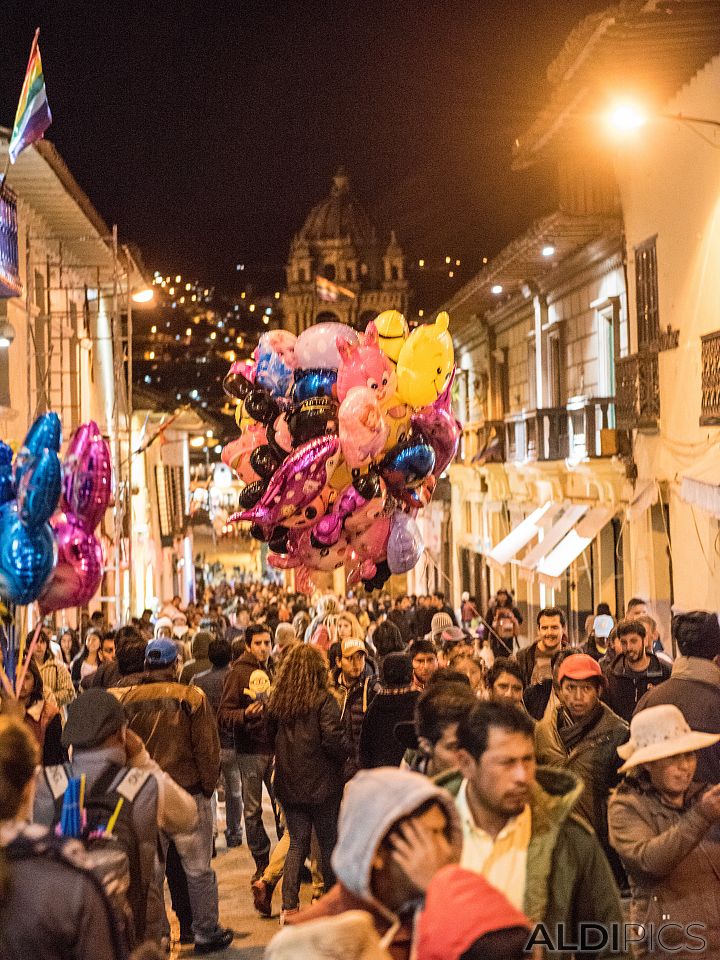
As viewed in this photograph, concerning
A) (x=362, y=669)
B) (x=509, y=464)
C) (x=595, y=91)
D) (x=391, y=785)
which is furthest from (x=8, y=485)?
(x=509, y=464)

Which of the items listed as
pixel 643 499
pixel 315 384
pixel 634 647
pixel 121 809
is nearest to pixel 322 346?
pixel 315 384

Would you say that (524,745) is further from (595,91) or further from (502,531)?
(502,531)

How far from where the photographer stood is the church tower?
8894 cm

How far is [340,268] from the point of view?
295 ft

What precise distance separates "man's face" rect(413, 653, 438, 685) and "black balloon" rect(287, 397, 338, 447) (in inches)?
127

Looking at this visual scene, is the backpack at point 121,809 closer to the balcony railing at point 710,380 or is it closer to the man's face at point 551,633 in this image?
the man's face at point 551,633

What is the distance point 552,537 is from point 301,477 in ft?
32.7

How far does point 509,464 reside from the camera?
27.3 metres

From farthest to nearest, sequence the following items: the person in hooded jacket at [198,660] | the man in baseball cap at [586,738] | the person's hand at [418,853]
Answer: the person in hooded jacket at [198,660] → the man in baseball cap at [586,738] → the person's hand at [418,853]

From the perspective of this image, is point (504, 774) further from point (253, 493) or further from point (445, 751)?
point (253, 493)

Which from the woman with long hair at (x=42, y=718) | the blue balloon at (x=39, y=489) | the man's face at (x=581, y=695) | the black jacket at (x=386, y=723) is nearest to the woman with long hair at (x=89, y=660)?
the woman with long hair at (x=42, y=718)

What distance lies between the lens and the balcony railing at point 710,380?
15258 millimetres

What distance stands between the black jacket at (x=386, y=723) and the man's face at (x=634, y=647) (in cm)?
203

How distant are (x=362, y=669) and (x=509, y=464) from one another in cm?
1846
